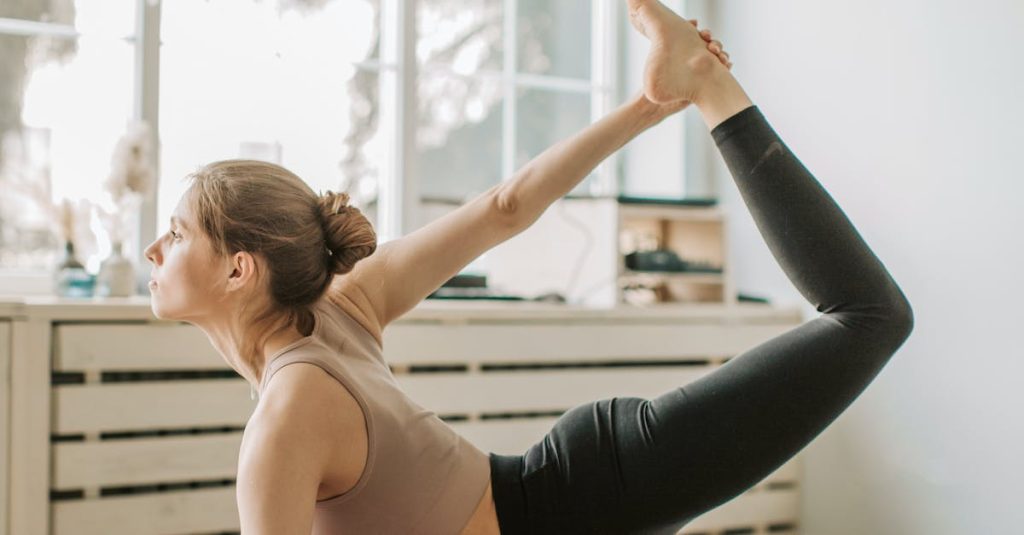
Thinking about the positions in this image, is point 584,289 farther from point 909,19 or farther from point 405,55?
point 909,19

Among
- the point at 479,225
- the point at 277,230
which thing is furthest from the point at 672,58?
the point at 277,230

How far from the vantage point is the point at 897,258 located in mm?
2400

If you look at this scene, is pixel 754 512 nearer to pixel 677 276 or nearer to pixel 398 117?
pixel 677 276

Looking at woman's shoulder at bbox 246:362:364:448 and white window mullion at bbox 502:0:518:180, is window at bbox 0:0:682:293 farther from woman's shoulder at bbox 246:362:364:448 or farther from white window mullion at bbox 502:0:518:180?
woman's shoulder at bbox 246:362:364:448

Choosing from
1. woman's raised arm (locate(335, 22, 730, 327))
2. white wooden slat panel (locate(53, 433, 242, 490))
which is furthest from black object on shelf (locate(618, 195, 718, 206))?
white wooden slat panel (locate(53, 433, 242, 490))

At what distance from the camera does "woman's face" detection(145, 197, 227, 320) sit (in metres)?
1.26

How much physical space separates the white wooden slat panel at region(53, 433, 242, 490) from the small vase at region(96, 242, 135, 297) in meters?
0.33

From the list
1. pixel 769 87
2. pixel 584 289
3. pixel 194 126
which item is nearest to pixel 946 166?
pixel 769 87

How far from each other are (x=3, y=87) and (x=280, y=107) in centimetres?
65

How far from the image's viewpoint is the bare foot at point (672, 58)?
56.6 inches

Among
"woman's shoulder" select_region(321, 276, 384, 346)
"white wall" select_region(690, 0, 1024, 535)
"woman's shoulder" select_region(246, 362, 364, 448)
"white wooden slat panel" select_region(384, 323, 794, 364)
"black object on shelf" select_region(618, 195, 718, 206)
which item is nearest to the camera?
"woman's shoulder" select_region(246, 362, 364, 448)

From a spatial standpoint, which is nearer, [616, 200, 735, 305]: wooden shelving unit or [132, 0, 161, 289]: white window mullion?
[132, 0, 161, 289]: white window mullion

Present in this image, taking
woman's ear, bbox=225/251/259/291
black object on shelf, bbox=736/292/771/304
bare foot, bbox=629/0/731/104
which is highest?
bare foot, bbox=629/0/731/104

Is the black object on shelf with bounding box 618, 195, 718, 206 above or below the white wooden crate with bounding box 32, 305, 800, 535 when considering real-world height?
above
